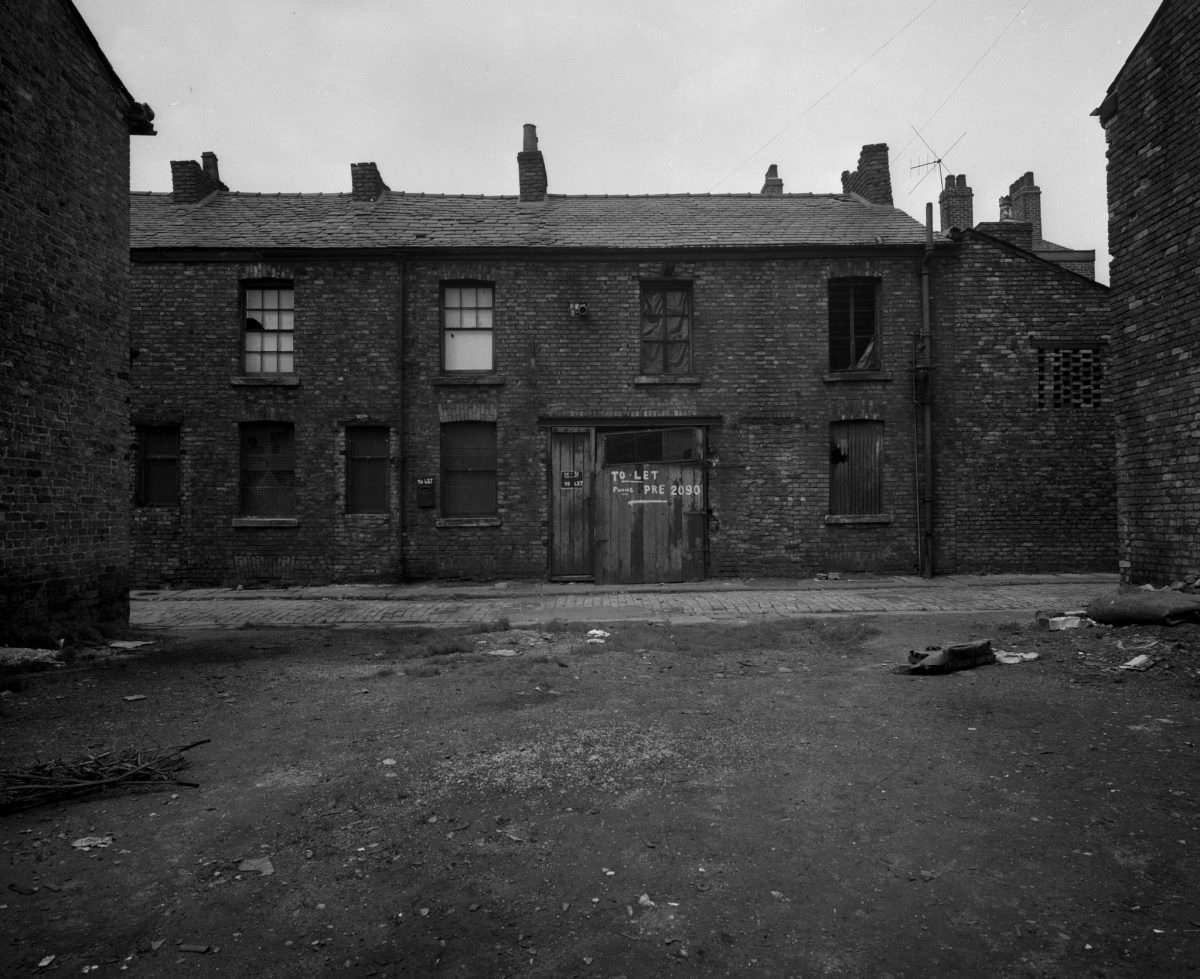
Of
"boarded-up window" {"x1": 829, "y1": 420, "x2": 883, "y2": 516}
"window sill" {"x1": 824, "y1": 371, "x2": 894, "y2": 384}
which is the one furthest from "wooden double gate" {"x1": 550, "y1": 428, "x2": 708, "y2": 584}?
"window sill" {"x1": 824, "y1": 371, "x2": 894, "y2": 384}

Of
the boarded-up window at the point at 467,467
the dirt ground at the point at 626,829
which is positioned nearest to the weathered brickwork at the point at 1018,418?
the dirt ground at the point at 626,829

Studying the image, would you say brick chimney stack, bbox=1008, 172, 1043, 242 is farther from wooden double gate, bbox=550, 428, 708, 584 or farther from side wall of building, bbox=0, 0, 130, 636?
side wall of building, bbox=0, 0, 130, 636

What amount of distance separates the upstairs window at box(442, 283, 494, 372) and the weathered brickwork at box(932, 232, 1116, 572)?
886 cm

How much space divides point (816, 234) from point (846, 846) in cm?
1348

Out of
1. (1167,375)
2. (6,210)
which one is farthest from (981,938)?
(6,210)

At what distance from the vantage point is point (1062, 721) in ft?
15.9

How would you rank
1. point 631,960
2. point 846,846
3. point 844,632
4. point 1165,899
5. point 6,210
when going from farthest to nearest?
1. point 844,632
2. point 6,210
3. point 846,846
4. point 1165,899
5. point 631,960

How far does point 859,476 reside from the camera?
46.2 feet

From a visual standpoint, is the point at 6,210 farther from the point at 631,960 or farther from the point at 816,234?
the point at 816,234

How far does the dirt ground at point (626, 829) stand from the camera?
2.49m

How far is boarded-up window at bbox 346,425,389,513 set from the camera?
14.1 metres

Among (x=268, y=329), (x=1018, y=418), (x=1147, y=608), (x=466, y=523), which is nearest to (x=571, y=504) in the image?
(x=466, y=523)

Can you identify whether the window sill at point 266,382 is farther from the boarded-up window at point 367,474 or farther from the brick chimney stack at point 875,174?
the brick chimney stack at point 875,174

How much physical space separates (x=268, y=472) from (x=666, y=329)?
826cm
